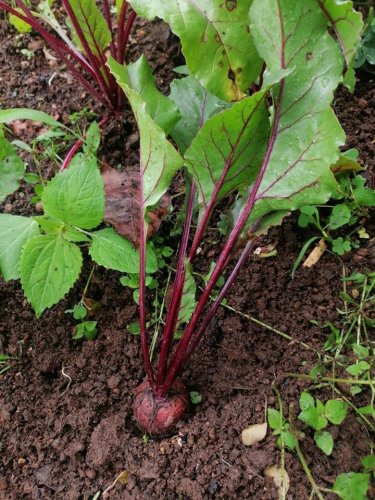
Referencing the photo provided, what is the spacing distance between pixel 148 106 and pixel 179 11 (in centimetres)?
24

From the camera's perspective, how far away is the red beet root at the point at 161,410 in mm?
1211

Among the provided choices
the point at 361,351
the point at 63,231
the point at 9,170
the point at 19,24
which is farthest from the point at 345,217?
the point at 19,24

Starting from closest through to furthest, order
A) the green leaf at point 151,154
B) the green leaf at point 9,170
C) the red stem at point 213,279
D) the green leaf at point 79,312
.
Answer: the green leaf at point 151,154, the red stem at point 213,279, the green leaf at point 79,312, the green leaf at point 9,170

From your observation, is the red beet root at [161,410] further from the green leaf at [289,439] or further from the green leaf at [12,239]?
the green leaf at [12,239]

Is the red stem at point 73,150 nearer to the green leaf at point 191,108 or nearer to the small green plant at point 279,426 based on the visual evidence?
the green leaf at point 191,108

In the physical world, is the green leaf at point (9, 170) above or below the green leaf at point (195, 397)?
above

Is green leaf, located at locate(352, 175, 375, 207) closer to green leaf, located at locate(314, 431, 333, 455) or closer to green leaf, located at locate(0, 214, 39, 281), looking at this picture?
green leaf, located at locate(314, 431, 333, 455)

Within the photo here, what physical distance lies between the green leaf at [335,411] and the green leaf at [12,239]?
813 mm

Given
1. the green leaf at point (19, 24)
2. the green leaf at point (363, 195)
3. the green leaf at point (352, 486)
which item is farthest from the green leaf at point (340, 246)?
the green leaf at point (19, 24)

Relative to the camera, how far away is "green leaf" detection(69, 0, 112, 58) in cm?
152

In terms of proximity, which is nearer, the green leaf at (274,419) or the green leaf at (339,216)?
the green leaf at (274,419)

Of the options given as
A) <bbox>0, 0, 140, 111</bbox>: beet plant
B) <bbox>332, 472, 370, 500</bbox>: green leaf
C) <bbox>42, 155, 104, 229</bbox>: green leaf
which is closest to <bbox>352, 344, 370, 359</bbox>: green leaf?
<bbox>332, 472, 370, 500</bbox>: green leaf

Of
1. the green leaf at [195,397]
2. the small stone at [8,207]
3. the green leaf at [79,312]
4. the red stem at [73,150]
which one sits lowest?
the green leaf at [195,397]

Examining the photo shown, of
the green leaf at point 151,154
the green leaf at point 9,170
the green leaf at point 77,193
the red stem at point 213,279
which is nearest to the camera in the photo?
the green leaf at point 151,154
